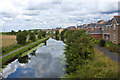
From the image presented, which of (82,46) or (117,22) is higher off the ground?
(117,22)

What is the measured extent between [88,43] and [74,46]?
1633 mm

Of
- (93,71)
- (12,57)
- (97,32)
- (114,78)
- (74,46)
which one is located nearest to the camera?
(114,78)

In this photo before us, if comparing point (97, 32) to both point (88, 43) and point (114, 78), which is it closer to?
point (88, 43)

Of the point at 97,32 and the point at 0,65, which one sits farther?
the point at 97,32

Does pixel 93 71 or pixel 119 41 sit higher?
pixel 119 41

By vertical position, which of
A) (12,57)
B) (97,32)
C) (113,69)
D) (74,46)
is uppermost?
(97,32)

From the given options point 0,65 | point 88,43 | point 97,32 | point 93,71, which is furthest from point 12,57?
point 97,32

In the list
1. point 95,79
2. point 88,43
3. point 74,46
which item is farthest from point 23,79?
point 95,79

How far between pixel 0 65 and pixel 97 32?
105ft

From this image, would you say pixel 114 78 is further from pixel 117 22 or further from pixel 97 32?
pixel 97 32

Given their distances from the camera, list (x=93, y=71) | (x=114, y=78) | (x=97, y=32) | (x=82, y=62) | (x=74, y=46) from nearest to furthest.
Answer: (x=114, y=78) < (x=93, y=71) < (x=82, y=62) < (x=74, y=46) < (x=97, y=32)

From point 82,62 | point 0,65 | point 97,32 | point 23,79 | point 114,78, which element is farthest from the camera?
point 97,32

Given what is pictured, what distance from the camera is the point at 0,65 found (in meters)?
19.0

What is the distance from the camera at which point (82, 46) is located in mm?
11859
